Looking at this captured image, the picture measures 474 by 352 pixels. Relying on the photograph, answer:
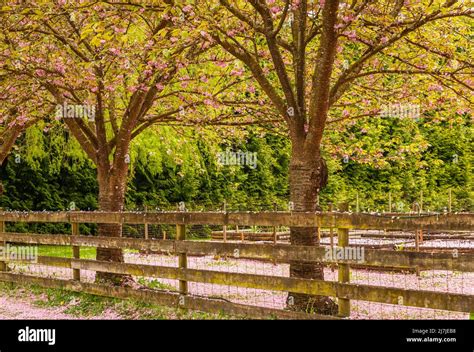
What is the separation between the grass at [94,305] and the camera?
8810 mm

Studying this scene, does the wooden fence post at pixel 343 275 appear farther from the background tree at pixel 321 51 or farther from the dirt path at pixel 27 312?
the dirt path at pixel 27 312

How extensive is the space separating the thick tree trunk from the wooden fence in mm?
524

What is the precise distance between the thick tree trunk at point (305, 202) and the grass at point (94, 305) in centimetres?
124

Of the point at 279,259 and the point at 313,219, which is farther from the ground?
the point at 313,219

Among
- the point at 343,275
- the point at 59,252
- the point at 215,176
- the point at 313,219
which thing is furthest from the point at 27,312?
the point at 215,176

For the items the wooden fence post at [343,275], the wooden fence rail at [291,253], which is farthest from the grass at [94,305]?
the wooden fence post at [343,275]

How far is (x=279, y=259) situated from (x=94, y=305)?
3522mm

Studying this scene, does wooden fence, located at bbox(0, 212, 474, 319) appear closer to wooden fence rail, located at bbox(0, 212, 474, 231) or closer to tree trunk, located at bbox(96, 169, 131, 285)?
wooden fence rail, located at bbox(0, 212, 474, 231)

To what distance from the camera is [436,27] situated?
32.9 ft

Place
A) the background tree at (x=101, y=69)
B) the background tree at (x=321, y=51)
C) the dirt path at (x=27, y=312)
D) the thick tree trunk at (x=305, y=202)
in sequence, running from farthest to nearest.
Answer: the background tree at (x=101, y=69)
the dirt path at (x=27, y=312)
the thick tree trunk at (x=305, y=202)
the background tree at (x=321, y=51)

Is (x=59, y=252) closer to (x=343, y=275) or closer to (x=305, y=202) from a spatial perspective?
(x=305, y=202)

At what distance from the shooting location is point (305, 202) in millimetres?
8945
